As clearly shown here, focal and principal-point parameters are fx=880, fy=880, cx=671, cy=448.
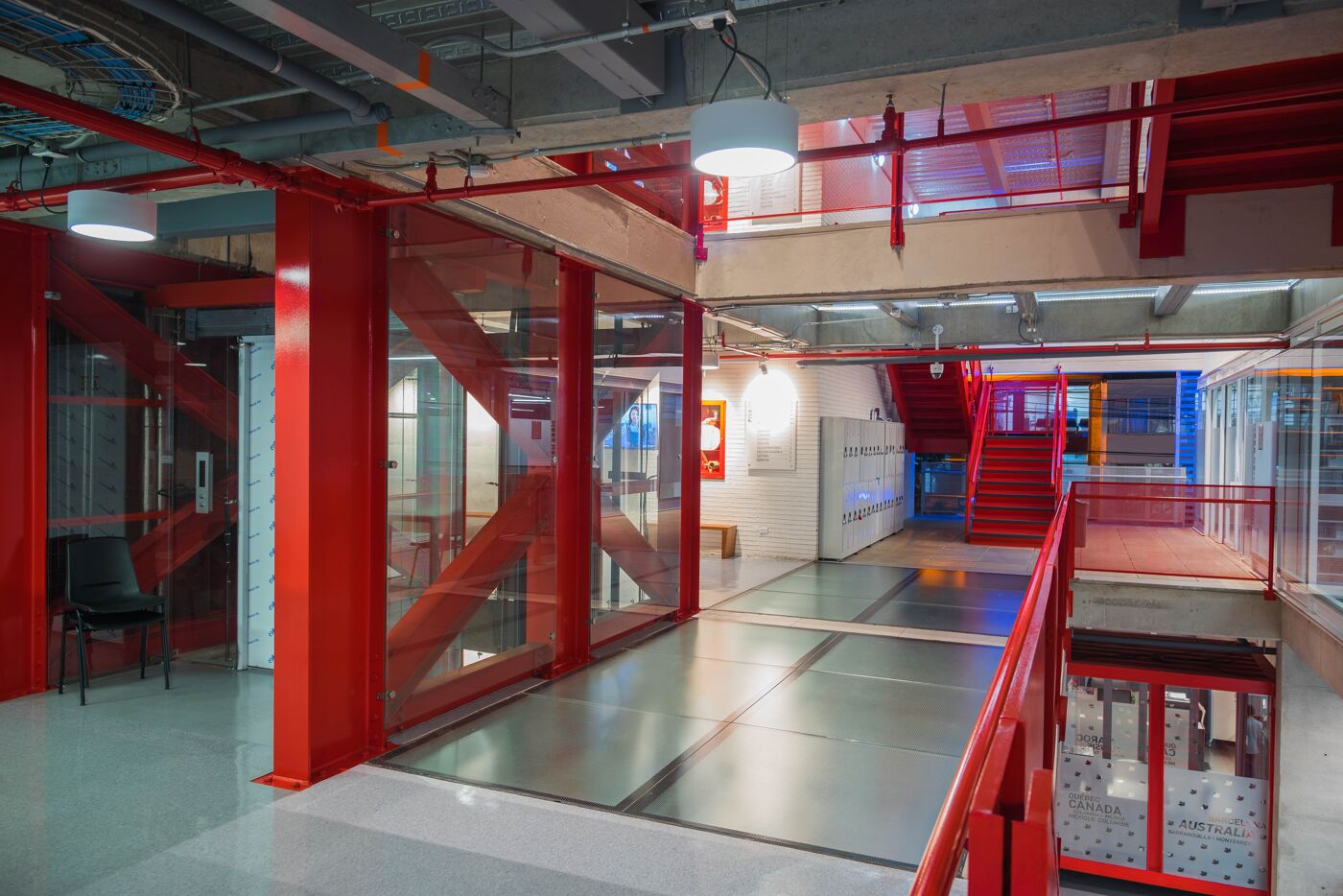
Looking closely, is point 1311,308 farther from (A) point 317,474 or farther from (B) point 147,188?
(B) point 147,188

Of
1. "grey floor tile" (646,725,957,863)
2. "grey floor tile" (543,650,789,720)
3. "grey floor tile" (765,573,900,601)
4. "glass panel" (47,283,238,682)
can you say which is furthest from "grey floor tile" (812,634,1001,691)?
"glass panel" (47,283,238,682)

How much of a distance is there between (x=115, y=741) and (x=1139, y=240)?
291 inches

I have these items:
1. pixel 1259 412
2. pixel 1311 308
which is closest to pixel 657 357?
pixel 1311 308

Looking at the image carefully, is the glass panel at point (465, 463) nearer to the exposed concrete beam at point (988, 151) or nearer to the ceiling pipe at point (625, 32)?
the ceiling pipe at point (625, 32)

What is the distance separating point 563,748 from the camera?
16.1ft

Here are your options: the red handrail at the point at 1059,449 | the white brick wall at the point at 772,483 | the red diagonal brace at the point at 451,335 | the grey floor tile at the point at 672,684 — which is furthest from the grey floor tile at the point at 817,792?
the red handrail at the point at 1059,449

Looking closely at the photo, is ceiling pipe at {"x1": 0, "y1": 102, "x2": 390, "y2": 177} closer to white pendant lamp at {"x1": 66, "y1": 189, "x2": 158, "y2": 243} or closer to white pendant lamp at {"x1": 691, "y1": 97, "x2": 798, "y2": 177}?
white pendant lamp at {"x1": 66, "y1": 189, "x2": 158, "y2": 243}

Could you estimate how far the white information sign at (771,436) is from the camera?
1303cm

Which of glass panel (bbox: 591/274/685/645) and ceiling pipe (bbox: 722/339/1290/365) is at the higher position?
ceiling pipe (bbox: 722/339/1290/365)

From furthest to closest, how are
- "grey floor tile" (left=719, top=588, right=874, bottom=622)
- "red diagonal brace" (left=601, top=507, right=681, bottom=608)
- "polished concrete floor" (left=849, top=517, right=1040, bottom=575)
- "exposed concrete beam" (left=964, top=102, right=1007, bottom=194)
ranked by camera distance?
"polished concrete floor" (left=849, top=517, right=1040, bottom=575)
"grey floor tile" (left=719, top=588, right=874, bottom=622)
"red diagonal brace" (left=601, top=507, right=681, bottom=608)
"exposed concrete beam" (left=964, top=102, right=1007, bottom=194)

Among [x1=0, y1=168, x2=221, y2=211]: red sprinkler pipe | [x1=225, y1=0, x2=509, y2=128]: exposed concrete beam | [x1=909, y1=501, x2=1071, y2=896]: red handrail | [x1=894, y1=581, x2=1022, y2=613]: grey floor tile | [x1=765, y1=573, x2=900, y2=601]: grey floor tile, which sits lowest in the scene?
[x1=765, y1=573, x2=900, y2=601]: grey floor tile

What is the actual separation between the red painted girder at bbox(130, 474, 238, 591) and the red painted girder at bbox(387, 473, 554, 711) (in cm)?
254

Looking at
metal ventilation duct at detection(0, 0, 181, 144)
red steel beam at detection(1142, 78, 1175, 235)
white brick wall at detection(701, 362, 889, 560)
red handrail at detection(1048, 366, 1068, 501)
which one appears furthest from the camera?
red handrail at detection(1048, 366, 1068, 501)

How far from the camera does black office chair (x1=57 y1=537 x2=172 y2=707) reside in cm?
576
